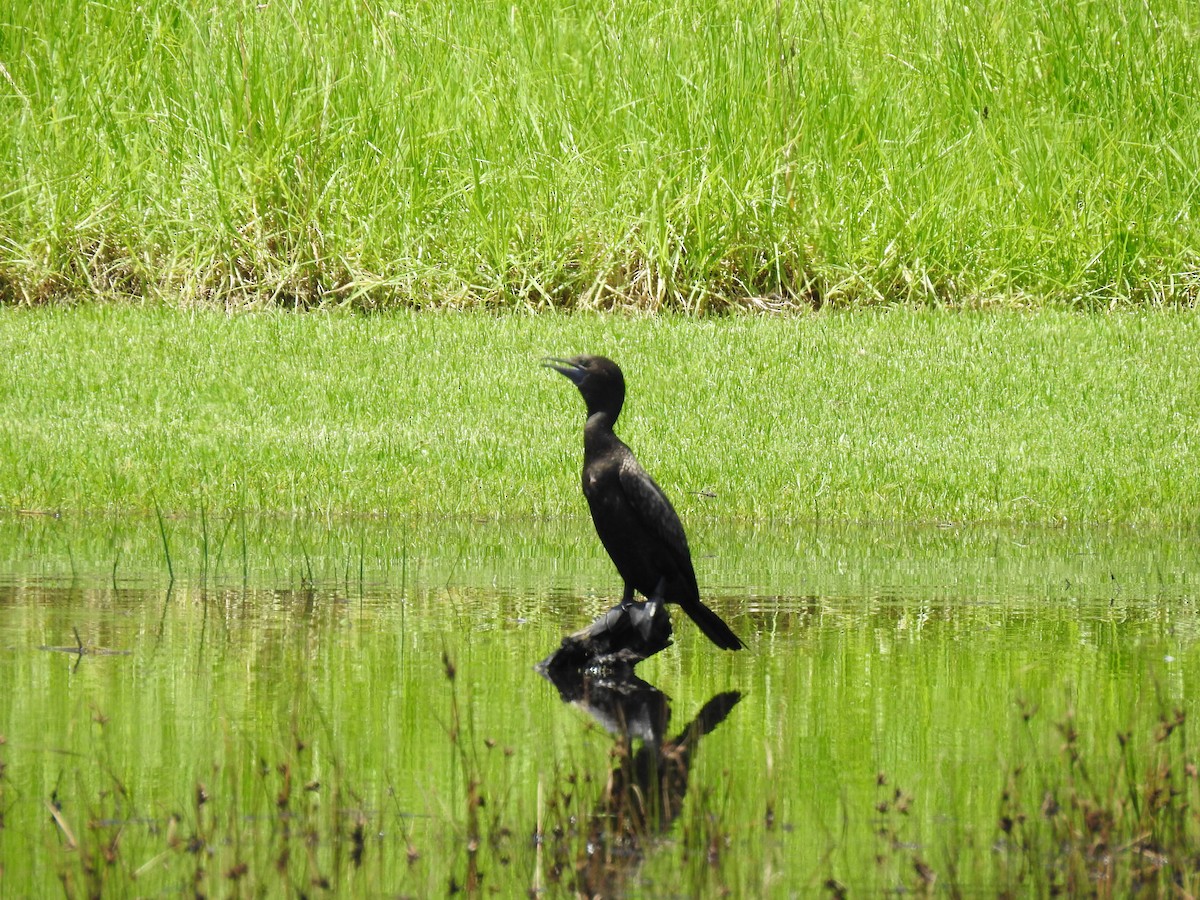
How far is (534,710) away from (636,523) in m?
1.04

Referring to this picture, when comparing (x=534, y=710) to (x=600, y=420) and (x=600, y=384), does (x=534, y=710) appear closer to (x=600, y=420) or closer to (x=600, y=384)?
(x=600, y=420)

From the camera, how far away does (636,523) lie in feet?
22.4

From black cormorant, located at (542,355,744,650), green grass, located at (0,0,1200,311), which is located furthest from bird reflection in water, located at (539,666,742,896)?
green grass, located at (0,0,1200,311)

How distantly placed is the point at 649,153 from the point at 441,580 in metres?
8.70

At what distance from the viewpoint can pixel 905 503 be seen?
11219 mm

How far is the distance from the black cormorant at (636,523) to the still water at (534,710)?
1.02ft

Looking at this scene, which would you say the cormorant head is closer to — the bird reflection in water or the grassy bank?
the bird reflection in water

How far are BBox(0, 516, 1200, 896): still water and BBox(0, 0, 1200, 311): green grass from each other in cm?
623

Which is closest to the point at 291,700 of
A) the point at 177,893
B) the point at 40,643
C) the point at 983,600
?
the point at 40,643

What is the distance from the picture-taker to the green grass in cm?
1620

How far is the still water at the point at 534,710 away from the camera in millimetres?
4320

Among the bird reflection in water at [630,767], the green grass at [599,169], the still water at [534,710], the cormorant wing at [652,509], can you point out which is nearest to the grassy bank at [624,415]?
the still water at [534,710]

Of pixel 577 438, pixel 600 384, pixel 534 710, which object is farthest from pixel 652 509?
pixel 577 438

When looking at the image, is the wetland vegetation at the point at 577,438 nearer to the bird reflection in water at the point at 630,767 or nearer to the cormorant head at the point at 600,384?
the bird reflection in water at the point at 630,767
